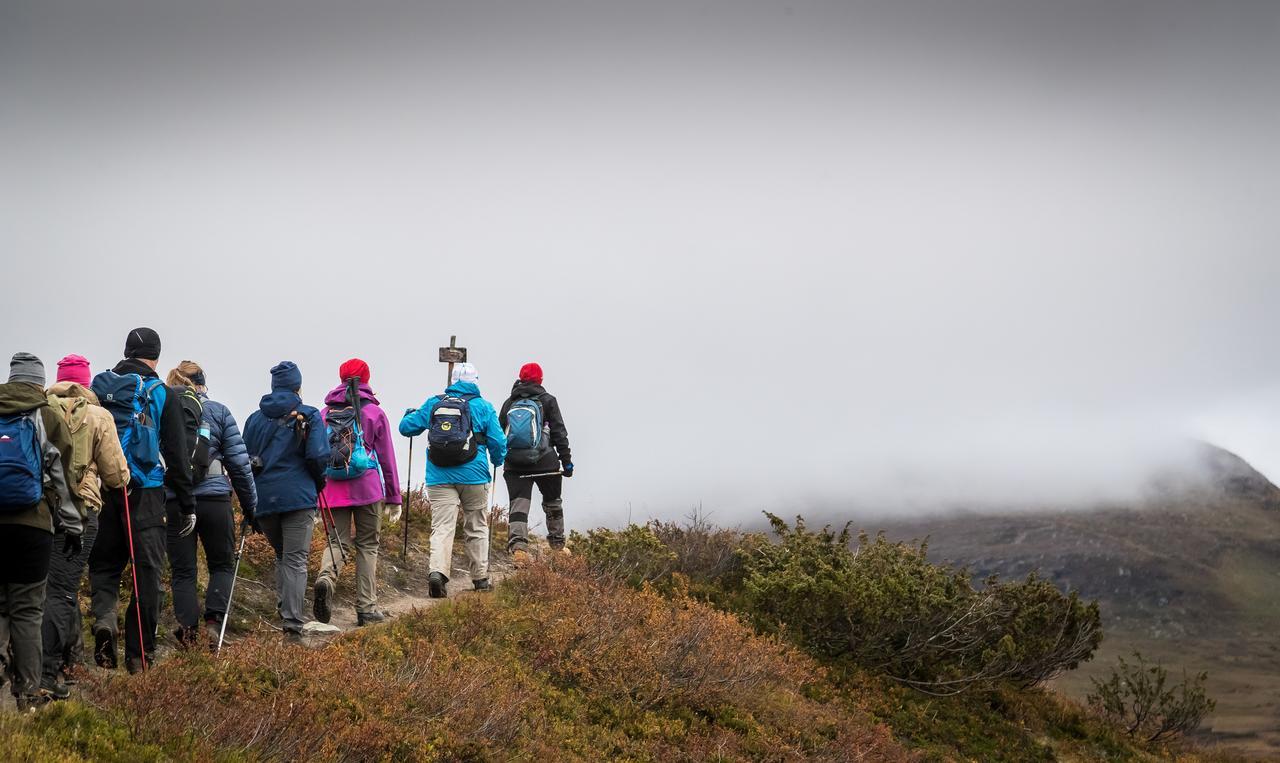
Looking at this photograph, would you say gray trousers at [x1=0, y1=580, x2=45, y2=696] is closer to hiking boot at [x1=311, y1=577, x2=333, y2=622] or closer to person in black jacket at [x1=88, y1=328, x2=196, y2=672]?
person in black jacket at [x1=88, y1=328, x2=196, y2=672]

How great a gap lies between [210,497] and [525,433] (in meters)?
5.56

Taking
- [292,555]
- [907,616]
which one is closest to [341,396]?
[292,555]

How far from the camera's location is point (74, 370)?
7.81m

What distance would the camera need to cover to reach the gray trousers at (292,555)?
9953 millimetres

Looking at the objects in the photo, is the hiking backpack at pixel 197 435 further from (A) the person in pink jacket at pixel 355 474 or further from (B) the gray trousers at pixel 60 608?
(A) the person in pink jacket at pixel 355 474

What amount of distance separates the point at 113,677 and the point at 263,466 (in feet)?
9.54

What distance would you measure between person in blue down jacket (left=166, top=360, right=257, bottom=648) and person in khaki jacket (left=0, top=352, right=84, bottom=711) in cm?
181

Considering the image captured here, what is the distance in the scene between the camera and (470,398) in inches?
486

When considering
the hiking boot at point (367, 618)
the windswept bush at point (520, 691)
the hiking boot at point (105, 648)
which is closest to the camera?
the windswept bush at point (520, 691)

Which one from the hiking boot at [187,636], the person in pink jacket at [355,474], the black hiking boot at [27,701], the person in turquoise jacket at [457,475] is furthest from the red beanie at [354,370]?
the black hiking boot at [27,701]

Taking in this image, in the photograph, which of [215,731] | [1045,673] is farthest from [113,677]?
[1045,673]

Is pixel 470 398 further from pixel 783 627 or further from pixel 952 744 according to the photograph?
pixel 952 744

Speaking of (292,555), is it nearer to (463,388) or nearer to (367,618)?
(367,618)

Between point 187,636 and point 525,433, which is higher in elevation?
point 525,433
